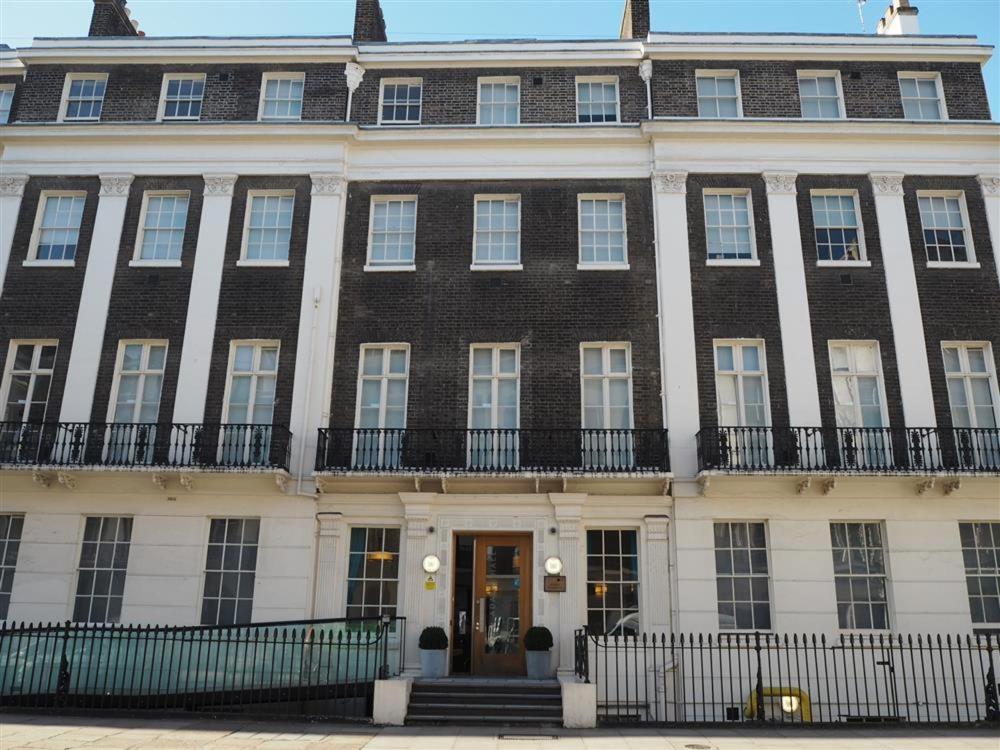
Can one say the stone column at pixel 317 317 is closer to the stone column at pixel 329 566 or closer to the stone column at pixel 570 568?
the stone column at pixel 329 566

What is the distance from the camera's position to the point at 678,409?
15.8m

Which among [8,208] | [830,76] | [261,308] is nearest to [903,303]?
[830,76]

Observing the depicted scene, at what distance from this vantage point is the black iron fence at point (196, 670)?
12828mm

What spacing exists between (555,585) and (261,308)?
8551 mm

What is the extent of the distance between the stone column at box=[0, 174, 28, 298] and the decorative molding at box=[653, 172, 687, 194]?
47.8ft

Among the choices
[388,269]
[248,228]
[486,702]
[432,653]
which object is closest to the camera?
[486,702]

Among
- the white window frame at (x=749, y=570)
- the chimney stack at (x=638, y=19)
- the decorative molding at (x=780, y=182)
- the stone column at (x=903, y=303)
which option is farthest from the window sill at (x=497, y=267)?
the stone column at (x=903, y=303)

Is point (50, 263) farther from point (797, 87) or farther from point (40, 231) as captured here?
point (797, 87)

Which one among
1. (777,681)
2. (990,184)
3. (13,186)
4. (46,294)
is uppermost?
(13,186)

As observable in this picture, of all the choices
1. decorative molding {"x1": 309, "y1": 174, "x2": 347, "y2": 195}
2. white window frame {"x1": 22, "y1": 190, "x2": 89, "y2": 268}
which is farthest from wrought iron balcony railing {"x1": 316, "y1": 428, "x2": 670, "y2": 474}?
white window frame {"x1": 22, "y1": 190, "x2": 89, "y2": 268}

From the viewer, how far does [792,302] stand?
16.5 metres

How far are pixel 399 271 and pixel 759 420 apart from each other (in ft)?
27.3

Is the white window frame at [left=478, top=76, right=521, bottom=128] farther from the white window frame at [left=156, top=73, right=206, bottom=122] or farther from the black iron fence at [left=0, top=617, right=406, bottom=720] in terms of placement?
the black iron fence at [left=0, top=617, right=406, bottom=720]

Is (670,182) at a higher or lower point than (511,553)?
higher
